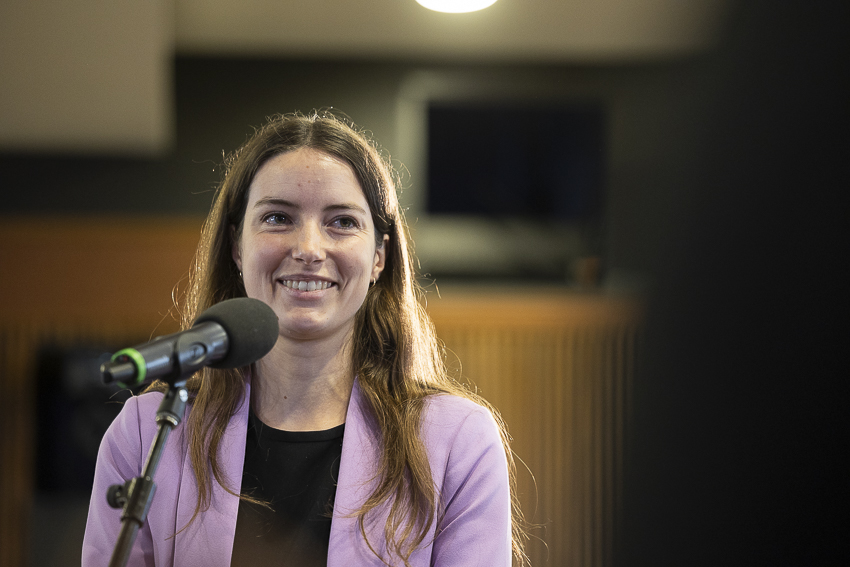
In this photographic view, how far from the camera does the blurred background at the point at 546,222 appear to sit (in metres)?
2.38

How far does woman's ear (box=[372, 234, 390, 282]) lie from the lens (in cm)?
140

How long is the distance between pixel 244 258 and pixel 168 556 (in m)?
0.53

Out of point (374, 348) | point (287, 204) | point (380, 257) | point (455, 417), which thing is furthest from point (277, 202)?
point (455, 417)

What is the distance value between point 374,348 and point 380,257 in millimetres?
181

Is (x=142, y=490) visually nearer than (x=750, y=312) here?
Yes

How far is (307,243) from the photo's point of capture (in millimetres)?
1235

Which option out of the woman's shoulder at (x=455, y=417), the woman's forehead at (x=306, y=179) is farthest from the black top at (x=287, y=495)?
the woman's forehead at (x=306, y=179)

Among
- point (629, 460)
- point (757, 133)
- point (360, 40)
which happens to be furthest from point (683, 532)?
point (360, 40)

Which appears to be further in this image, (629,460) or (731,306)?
(629,460)

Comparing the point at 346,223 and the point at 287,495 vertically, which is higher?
the point at 346,223

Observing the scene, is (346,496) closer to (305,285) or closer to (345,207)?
(305,285)

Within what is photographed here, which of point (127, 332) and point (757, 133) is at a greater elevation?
point (757, 133)

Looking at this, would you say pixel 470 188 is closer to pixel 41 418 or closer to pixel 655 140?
pixel 655 140

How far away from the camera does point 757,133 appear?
2602 mm
